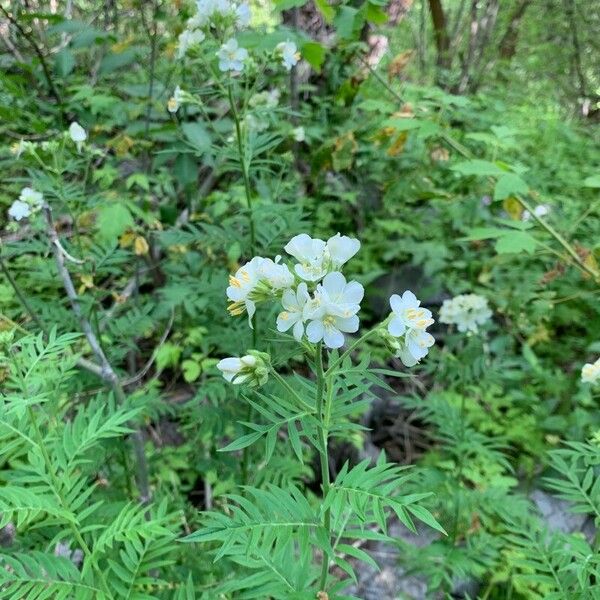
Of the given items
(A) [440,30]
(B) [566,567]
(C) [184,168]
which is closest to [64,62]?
(C) [184,168]

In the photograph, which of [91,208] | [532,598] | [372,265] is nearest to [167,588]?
[91,208]

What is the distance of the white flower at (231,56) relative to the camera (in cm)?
175

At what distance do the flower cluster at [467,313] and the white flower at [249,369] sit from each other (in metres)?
1.56

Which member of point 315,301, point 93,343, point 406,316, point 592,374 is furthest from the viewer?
point 93,343

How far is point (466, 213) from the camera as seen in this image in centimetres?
330

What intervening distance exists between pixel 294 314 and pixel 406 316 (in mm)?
222

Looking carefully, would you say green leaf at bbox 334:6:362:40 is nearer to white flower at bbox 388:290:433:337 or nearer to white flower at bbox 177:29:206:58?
white flower at bbox 177:29:206:58

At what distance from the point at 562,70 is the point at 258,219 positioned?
8211 millimetres

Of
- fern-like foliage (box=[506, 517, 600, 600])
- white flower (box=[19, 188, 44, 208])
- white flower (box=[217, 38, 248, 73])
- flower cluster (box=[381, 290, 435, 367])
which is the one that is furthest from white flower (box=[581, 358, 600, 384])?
white flower (box=[19, 188, 44, 208])

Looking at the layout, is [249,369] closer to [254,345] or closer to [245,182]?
[254,345]

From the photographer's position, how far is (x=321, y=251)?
0.97 metres

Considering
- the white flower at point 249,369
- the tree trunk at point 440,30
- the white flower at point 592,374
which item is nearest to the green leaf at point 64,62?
the white flower at point 249,369

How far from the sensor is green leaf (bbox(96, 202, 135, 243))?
6.79 feet

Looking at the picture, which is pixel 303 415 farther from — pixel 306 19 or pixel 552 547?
pixel 306 19
